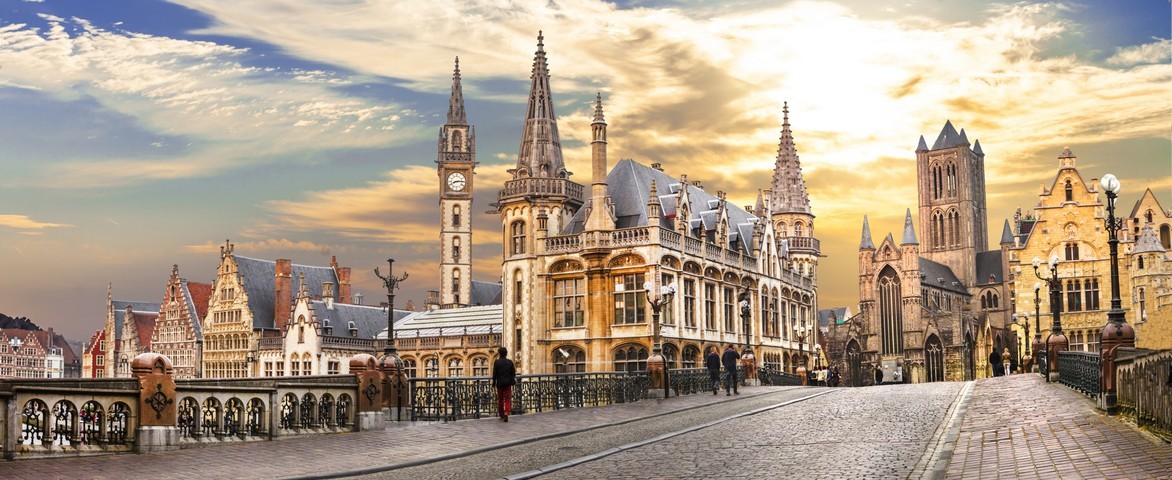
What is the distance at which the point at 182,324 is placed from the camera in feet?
304

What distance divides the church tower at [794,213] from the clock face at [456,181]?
26.2 metres

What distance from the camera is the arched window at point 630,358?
5459cm

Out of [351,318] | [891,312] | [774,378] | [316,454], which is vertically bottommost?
[774,378]

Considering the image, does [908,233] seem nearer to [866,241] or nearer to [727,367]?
[866,241]

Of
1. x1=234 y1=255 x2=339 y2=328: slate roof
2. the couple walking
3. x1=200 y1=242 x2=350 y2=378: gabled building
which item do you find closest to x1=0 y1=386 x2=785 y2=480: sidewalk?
the couple walking

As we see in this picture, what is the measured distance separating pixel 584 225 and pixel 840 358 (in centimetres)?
6690

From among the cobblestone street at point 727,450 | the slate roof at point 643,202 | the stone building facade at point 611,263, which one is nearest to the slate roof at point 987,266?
the stone building facade at point 611,263

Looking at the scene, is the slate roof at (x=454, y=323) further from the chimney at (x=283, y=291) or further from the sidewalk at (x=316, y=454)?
the sidewalk at (x=316, y=454)

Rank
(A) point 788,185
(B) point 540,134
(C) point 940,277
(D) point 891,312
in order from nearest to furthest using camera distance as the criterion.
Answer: (B) point 540,134 → (A) point 788,185 → (D) point 891,312 → (C) point 940,277

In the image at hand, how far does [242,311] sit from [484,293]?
68.4 feet

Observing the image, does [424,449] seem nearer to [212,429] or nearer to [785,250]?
[212,429]

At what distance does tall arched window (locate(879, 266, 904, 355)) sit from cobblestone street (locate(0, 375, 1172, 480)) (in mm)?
99301

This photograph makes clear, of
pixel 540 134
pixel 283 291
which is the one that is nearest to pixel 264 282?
pixel 283 291

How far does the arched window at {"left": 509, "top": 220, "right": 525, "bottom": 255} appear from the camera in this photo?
2355 inches
